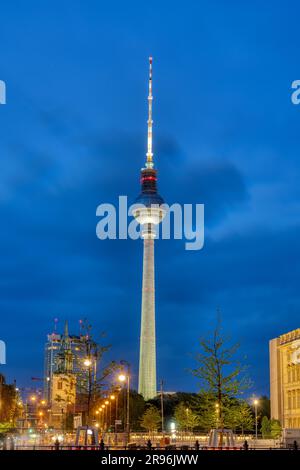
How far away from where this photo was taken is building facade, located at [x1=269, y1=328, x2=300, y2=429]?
312ft

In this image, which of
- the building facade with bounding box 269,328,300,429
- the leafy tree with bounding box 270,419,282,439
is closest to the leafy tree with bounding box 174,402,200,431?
the leafy tree with bounding box 270,419,282,439

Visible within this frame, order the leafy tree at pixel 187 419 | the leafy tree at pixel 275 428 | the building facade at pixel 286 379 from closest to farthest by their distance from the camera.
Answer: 1. the building facade at pixel 286 379
2. the leafy tree at pixel 275 428
3. the leafy tree at pixel 187 419

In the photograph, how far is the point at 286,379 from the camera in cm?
9988

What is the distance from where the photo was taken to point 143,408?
166 m

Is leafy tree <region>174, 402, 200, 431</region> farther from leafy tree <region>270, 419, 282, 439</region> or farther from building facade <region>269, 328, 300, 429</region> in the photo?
building facade <region>269, 328, 300, 429</region>

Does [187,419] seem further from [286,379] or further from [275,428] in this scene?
[286,379]

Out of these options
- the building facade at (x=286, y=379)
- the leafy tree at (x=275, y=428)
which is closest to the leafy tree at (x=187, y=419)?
the leafy tree at (x=275, y=428)

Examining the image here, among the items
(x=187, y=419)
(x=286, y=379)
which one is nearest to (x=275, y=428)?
(x=286, y=379)

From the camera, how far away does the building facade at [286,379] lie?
95.2 m

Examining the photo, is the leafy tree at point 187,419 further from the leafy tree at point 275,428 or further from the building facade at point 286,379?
the building facade at point 286,379

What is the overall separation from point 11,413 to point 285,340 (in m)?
72.5

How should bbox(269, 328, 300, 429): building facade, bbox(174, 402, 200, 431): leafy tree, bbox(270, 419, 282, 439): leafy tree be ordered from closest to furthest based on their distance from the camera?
1. bbox(269, 328, 300, 429): building facade
2. bbox(270, 419, 282, 439): leafy tree
3. bbox(174, 402, 200, 431): leafy tree
